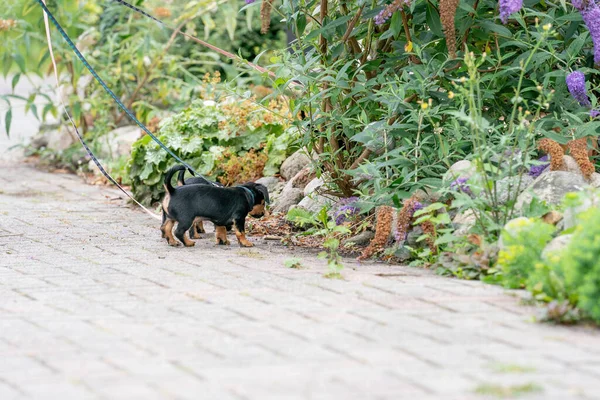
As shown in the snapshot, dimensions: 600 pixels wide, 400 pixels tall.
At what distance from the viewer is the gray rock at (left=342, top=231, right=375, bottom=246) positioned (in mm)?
5789

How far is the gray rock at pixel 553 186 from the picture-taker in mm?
5133

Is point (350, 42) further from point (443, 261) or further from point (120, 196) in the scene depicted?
point (120, 196)

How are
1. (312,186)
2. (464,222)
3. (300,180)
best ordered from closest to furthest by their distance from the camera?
(464,222) → (312,186) → (300,180)

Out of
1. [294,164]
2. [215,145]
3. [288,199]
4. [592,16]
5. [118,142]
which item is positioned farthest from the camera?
[118,142]

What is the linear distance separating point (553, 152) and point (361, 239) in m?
1.24

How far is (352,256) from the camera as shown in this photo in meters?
5.58

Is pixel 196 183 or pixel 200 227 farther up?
pixel 196 183

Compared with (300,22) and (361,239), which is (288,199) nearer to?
(361,239)

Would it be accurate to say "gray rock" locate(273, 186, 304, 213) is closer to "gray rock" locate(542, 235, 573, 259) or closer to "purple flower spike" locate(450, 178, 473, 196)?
"purple flower spike" locate(450, 178, 473, 196)

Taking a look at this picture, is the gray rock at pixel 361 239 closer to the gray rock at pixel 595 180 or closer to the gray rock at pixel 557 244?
the gray rock at pixel 595 180

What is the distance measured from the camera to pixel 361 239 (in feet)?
19.0

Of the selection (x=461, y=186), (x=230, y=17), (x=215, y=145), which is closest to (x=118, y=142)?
(x=230, y=17)

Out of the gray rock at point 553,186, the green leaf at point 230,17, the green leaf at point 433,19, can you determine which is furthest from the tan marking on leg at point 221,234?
the green leaf at point 230,17

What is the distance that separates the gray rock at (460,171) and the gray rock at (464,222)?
202 millimetres
